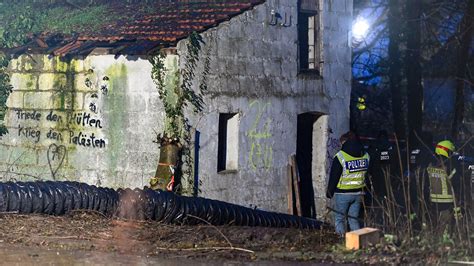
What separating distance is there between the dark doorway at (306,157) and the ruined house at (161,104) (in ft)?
0.42

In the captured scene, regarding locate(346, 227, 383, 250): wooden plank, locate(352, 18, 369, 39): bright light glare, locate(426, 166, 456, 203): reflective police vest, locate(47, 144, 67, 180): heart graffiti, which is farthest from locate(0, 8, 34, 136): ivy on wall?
locate(352, 18, 369, 39): bright light glare

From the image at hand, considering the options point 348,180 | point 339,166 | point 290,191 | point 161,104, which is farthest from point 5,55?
point 348,180

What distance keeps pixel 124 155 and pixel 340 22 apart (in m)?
6.44

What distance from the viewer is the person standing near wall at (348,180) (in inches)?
575

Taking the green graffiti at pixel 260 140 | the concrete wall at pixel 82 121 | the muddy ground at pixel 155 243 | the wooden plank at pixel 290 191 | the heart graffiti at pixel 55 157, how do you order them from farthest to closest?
the wooden plank at pixel 290 191 → the green graffiti at pixel 260 140 → the heart graffiti at pixel 55 157 → the concrete wall at pixel 82 121 → the muddy ground at pixel 155 243

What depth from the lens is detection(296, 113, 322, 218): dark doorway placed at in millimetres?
20281

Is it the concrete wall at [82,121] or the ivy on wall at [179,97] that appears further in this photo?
the concrete wall at [82,121]

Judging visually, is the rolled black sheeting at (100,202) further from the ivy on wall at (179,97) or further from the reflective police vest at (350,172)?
the ivy on wall at (179,97)

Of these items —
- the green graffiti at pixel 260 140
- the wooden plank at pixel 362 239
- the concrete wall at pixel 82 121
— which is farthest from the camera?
the green graffiti at pixel 260 140

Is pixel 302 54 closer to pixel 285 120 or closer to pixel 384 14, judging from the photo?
pixel 285 120

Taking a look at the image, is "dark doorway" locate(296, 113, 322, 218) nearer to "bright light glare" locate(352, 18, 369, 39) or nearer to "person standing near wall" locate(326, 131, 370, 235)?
"person standing near wall" locate(326, 131, 370, 235)

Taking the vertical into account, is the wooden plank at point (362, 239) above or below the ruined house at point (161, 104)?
below

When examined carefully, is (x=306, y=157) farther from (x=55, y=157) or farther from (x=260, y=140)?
(x=55, y=157)

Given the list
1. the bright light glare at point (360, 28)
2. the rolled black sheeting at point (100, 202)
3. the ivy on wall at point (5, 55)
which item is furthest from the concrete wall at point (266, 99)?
the bright light glare at point (360, 28)
